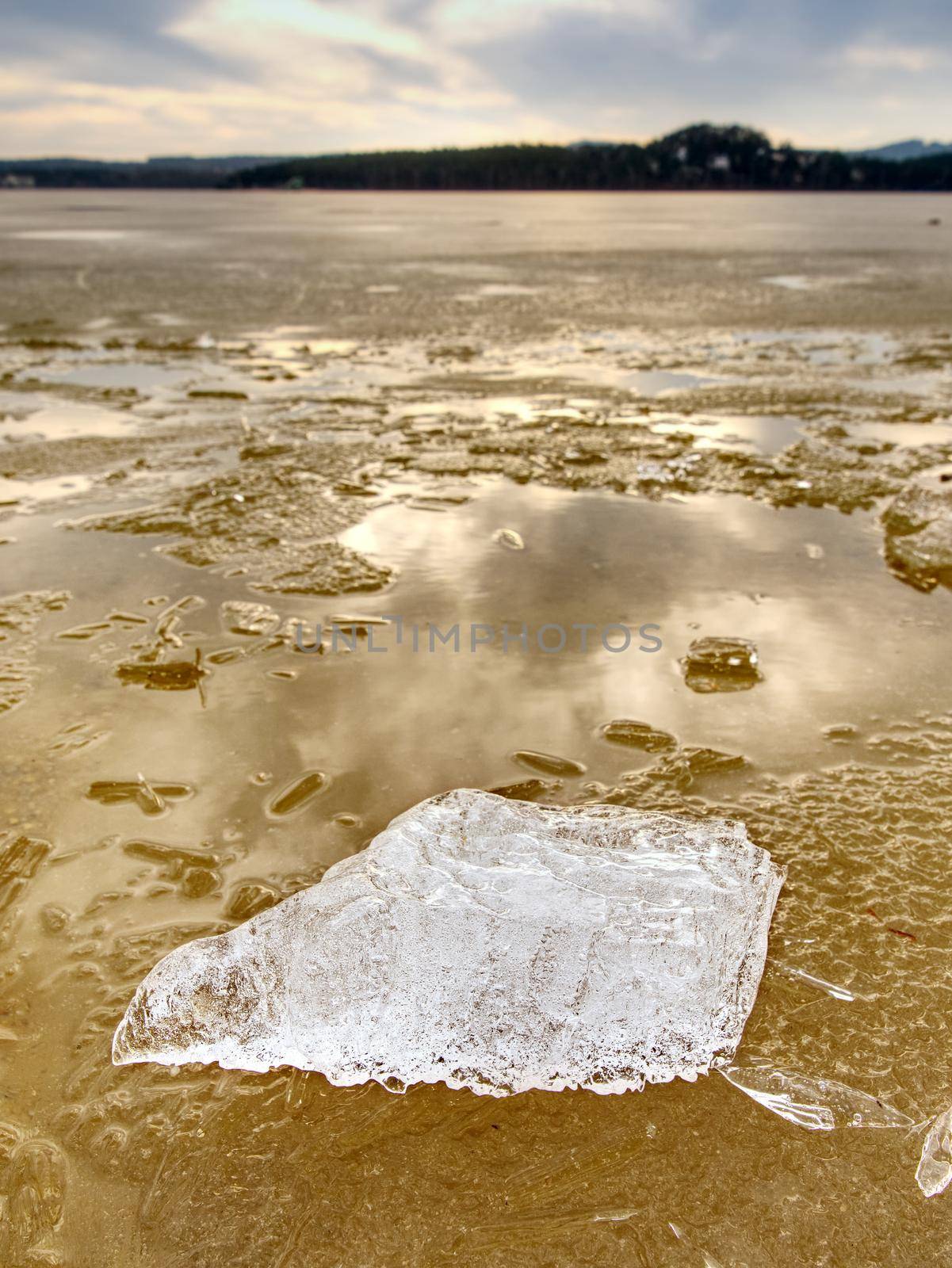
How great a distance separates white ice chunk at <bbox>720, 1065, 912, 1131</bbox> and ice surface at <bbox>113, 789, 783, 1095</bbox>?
A: 65 mm

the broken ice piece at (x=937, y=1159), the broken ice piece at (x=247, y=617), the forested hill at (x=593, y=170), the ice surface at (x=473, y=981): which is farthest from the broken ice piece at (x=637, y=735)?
the forested hill at (x=593, y=170)

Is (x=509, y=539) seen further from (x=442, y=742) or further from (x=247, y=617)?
(x=442, y=742)

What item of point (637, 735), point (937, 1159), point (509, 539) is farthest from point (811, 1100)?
point (509, 539)

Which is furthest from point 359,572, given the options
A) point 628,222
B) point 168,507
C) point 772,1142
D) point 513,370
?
point 628,222

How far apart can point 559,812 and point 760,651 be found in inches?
52.1

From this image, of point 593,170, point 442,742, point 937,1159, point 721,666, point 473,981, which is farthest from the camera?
point 593,170

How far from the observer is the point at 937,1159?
4.89ft

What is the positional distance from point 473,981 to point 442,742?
1.02m

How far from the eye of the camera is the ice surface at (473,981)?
164 centimetres

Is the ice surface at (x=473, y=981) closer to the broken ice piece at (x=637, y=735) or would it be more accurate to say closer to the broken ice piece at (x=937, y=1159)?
the broken ice piece at (x=937, y=1159)

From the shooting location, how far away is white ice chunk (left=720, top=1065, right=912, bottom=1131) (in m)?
1.55

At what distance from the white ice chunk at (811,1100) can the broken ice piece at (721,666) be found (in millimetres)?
1442

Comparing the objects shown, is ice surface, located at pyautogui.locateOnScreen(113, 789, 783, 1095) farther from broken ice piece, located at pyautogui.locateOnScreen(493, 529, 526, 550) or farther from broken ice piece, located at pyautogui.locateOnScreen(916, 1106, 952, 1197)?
broken ice piece, located at pyautogui.locateOnScreen(493, 529, 526, 550)

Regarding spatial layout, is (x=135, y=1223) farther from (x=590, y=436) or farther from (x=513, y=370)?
(x=513, y=370)
